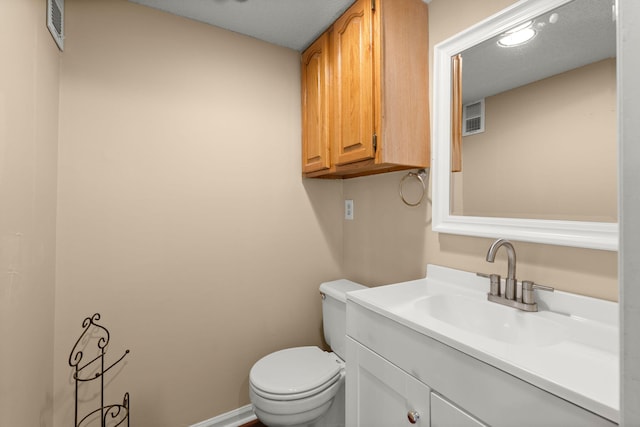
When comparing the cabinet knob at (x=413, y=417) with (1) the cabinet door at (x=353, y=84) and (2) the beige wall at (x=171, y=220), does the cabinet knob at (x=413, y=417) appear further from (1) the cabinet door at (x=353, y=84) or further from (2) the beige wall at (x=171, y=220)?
(1) the cabinet door at (x=353, y=84)

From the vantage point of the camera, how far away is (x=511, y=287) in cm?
106

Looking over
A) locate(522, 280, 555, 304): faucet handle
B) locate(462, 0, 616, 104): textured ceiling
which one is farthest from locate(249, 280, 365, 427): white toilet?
locate(462, 0, 616, 104): textured ceiling

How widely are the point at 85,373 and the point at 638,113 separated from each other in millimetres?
1982

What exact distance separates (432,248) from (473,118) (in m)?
0.62

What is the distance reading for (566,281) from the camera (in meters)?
1.00

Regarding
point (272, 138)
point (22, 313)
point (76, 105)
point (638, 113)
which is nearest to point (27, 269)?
point (22, 313)

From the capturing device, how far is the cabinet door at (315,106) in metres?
1.66

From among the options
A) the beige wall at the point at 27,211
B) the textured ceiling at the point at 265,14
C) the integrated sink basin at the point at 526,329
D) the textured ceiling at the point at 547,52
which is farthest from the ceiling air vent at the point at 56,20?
the textured ceiling at the point at 547,52

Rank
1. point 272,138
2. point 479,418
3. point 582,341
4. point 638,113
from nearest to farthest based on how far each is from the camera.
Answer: point 638,113 → point 479,418 → point 582,341 → point 272,138

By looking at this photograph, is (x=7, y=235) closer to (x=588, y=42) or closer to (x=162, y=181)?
(x=162, y=181)

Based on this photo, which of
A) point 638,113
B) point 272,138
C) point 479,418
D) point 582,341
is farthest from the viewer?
point 272,138

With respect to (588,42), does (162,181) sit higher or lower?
lower

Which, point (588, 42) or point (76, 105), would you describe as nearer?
point (588, 42)

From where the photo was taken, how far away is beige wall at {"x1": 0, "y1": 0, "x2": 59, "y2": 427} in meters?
0.88
